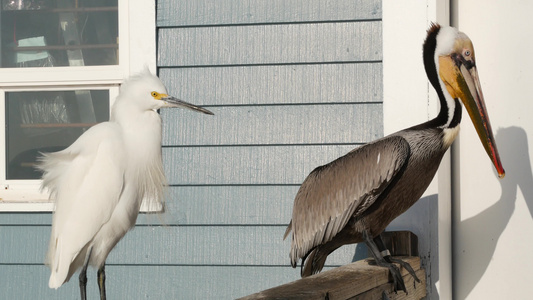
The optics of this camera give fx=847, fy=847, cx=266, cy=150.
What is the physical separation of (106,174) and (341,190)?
3.09 ft

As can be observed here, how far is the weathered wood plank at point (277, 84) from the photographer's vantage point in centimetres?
373

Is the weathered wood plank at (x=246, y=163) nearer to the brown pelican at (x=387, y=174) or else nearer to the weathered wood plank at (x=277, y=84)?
the weathered wood plank at (x=277, y=84)

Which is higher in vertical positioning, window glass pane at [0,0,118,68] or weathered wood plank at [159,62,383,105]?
window glass pane at [0,0,118,68]

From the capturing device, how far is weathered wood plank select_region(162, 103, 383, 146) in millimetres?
3730

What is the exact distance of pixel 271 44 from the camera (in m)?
3.80

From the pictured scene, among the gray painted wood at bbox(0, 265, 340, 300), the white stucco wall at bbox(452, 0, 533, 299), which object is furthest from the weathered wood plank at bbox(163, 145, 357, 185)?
the white stucco wall at bbox(452, 0, 533, 299)

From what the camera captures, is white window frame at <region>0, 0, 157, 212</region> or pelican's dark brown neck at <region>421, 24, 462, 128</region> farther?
→ white window frame at <region>0, 0, 157, 212</region>

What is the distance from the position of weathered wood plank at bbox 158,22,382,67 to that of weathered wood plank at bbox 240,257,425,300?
38.7 inches

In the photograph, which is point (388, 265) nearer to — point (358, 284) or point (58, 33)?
point (358, 284)

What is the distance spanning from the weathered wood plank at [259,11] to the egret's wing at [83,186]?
70cm

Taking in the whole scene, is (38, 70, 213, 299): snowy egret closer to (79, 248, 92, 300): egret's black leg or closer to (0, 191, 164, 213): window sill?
(79, 248, 92, 300): egret's black leg

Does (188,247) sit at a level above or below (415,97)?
below

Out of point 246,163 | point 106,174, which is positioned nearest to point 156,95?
point 106,174

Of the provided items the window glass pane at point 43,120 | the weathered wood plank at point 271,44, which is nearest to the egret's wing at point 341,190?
the weathered wood plank at point 271,44
